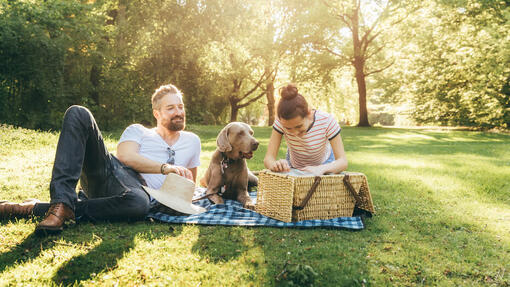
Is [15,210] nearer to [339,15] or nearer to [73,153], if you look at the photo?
[73,153]

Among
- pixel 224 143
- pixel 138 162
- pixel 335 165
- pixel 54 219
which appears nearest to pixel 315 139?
pixel 335 165

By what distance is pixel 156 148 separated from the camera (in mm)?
A: 3746

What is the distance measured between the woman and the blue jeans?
1434mm

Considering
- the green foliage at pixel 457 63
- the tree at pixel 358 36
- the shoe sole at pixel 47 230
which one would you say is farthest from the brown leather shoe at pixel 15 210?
the tree at pixel 358 36

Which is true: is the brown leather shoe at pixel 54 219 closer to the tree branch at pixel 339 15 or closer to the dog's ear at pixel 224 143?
the dog's ear at pixel 224 143

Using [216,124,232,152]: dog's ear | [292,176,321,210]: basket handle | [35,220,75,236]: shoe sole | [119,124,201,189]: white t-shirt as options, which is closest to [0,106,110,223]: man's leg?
[35,220,75,236]: shoe sole

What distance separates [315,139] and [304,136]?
0.13m

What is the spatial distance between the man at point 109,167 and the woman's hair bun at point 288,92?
1.14 metres

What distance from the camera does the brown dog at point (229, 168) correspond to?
4.11 metres

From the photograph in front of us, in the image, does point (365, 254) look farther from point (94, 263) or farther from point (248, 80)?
point (248, 80)

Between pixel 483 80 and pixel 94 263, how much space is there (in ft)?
62.2

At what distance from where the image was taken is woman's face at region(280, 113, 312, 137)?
3.46 metres

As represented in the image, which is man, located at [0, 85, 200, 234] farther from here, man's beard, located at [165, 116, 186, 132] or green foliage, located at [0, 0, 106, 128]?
green foliage, located at [0, 0, 106, 128]

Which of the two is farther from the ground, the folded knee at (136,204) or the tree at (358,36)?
the tree at (358,36)
